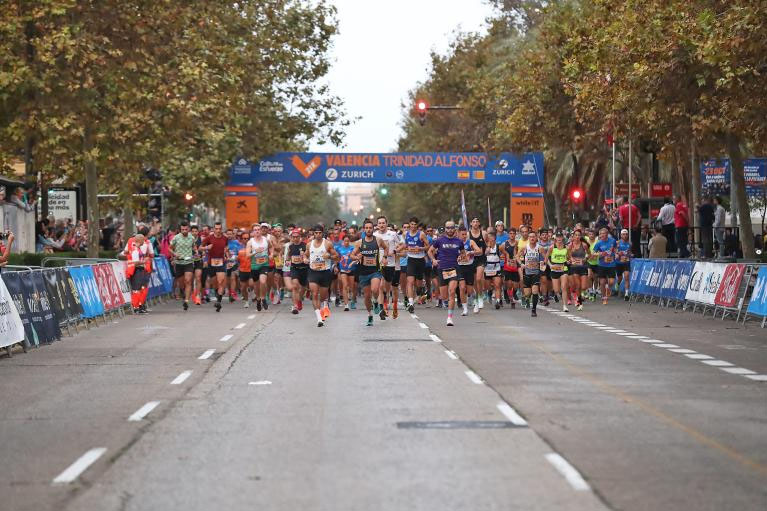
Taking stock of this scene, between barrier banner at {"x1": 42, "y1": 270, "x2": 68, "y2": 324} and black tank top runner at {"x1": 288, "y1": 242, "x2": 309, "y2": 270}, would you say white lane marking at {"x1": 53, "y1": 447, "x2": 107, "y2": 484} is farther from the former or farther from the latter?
black tank top runner at {"x1": 288, "y1": 242, "x2": 309, "y2": 270}

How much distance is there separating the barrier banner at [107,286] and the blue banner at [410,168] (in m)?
31.4

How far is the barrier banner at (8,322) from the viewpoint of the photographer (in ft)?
67.1

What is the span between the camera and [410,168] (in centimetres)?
6475

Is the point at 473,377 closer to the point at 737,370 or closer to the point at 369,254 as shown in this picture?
the point at 737,370

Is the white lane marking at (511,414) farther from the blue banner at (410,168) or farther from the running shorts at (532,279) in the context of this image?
the blue banner at (410,168)

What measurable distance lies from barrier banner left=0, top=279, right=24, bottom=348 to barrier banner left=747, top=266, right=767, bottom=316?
1258 cm

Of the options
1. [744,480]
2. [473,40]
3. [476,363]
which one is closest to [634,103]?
[476,363]

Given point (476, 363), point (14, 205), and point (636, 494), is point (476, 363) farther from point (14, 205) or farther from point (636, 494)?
point (14, 205)

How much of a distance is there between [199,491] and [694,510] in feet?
9.41

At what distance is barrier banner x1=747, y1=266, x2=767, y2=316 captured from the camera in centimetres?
2673

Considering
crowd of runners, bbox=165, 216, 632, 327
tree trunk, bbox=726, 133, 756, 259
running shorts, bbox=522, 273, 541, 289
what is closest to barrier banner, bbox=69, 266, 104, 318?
crowd of runners, bbox=165, 216, 632, 327

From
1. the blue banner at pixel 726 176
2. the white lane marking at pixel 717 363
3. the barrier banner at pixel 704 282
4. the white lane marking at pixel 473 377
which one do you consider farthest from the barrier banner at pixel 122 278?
the blue banner at pixel 726 176

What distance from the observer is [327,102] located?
5972cm

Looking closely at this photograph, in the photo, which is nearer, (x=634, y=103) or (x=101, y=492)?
(x=101, y=492)
